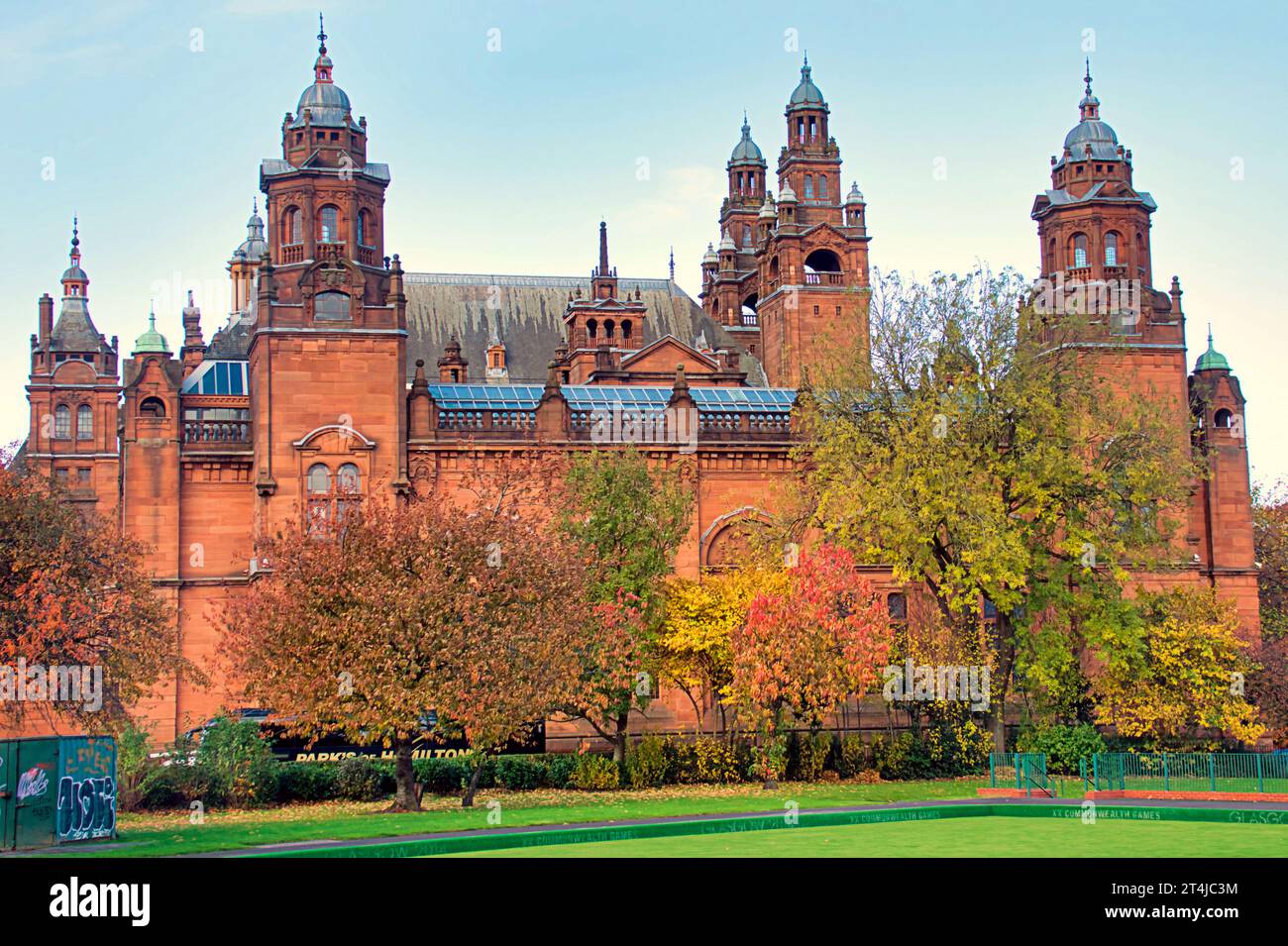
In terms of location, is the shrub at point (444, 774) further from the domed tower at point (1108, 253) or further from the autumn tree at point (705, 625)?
the domed tower at point (1108, 253)

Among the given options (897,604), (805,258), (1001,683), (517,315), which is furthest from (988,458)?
(517,315)

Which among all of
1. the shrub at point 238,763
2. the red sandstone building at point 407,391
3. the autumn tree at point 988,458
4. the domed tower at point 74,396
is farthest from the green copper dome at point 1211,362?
the domed tower at point 74,396

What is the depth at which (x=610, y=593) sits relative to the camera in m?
44.8

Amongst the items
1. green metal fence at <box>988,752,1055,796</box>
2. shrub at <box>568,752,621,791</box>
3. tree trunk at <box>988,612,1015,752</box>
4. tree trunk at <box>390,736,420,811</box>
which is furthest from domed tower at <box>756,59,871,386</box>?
tree trunk at <box>390,736,420,811</box>

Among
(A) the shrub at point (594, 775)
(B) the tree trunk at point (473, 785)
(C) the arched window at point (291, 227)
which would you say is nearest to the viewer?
(B) the tree trunk at point (473, 785)

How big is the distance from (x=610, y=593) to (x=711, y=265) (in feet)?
186

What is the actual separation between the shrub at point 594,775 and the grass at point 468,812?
0.86m

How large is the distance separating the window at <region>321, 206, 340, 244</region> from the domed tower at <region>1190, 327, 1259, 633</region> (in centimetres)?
3128

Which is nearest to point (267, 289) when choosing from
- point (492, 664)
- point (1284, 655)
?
point (492, 664)

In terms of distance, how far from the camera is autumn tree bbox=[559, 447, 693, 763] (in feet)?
146

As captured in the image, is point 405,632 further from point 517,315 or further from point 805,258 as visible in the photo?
point 517,315

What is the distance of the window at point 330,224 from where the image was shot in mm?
55781

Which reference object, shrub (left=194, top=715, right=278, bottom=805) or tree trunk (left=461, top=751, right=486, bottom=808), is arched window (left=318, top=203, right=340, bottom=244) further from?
tree trunk (left=461, top=751, right=486, bottom=808)

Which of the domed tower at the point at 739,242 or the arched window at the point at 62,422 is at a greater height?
the domed tower at the point at 739,242
